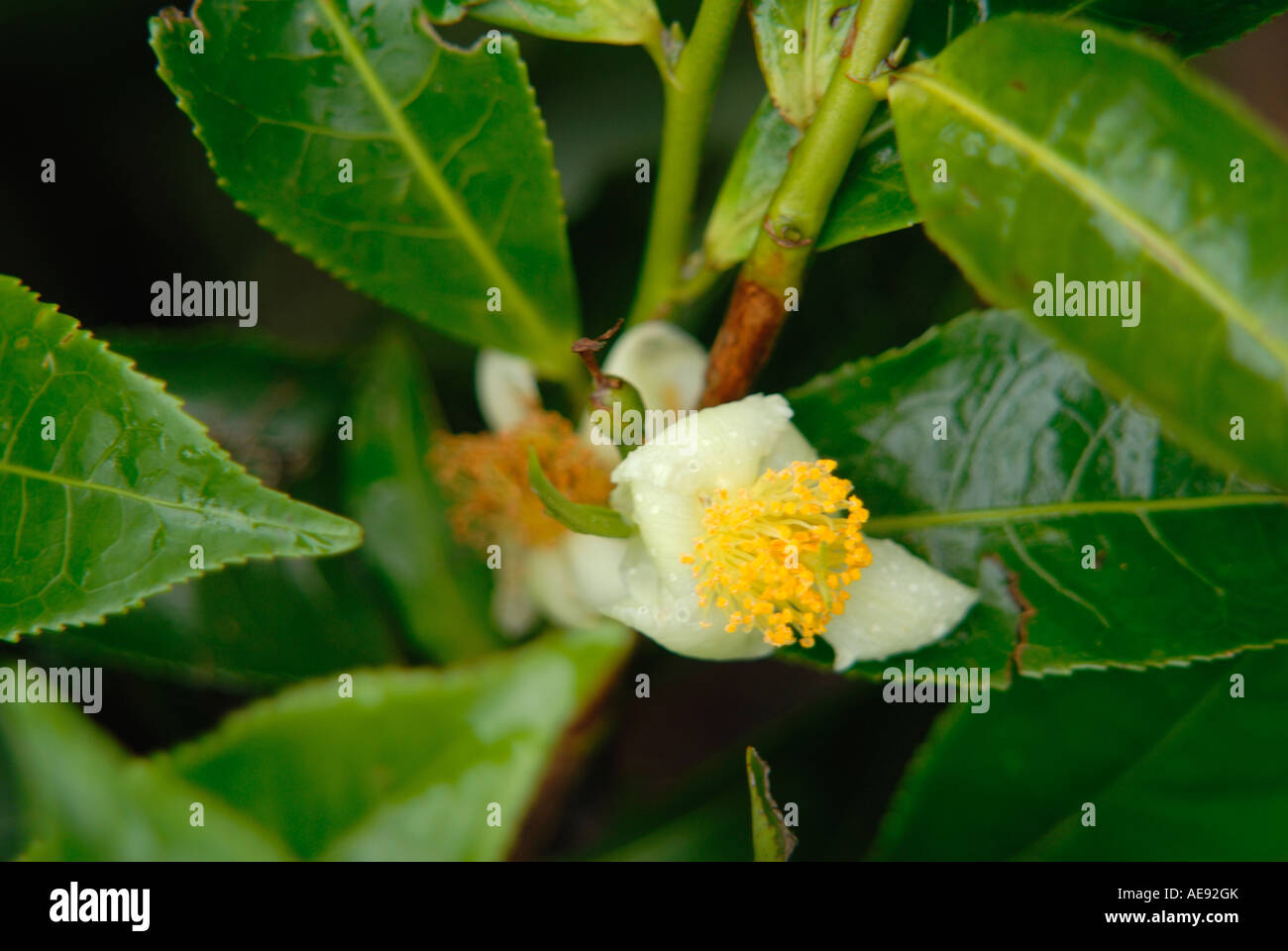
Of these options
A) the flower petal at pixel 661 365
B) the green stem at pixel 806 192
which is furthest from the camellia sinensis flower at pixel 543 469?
the green stem at pixel 806 192

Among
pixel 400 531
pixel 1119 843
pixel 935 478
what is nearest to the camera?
pixel 935 478

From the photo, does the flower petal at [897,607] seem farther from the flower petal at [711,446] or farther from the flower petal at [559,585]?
the flower petal at [559,585]

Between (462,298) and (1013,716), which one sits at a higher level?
(462,298)

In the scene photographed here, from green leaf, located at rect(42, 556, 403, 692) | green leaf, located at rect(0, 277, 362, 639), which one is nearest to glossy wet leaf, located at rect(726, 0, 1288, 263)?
green leaf, located at rect(0, 277, 362, 639)

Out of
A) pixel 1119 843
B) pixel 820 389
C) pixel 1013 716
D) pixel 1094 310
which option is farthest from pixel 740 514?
pixel 1119 843

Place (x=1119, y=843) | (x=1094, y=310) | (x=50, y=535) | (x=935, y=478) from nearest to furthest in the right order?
1. (x=1094, y=310)
2. (x=50, y=535)
3. (x=935, y=478)
4. (x=1119, y=843)
